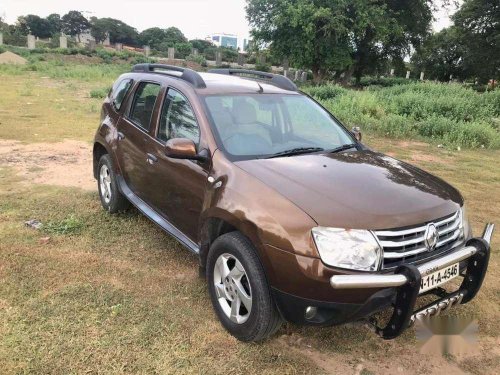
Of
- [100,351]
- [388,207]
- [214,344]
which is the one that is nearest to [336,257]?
[388,207]

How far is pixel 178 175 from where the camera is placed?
142 inches

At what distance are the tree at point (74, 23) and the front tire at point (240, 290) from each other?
8828 cm

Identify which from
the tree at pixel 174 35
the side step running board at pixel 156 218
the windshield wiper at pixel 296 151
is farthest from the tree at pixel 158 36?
the windshield wiper at pixel 296 151

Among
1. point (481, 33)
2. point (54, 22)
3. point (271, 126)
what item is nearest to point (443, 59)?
point (481, 33)

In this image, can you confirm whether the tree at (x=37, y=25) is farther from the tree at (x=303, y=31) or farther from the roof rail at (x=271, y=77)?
the roof rail at (x=271, y=77)

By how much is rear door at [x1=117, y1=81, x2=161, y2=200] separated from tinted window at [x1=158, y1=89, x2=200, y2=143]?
163 mm

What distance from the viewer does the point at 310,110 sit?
4246mm

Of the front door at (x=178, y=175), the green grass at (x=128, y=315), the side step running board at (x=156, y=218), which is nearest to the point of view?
the green grass at (x=128, y=315)

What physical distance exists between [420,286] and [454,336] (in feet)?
2.28

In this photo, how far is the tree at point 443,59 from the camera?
43.8m

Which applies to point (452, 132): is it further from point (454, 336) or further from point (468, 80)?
point (468, 80)

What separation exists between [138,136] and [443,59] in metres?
50.3

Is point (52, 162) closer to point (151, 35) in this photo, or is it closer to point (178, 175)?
point (178, 175)

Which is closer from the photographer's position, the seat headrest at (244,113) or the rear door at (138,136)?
the seat headrest at (244,113)
